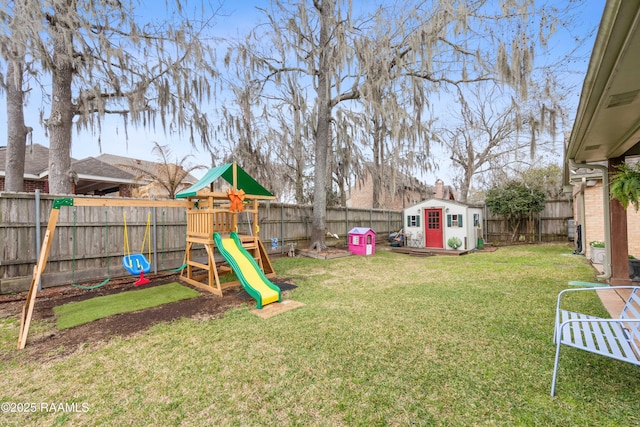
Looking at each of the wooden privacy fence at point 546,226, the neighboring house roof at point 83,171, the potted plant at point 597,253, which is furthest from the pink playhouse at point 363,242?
the neighboring house roof at point 83,171

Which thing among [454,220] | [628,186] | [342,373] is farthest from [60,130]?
[454,220]

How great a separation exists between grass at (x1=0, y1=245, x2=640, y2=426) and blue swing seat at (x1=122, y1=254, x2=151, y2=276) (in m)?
1.60

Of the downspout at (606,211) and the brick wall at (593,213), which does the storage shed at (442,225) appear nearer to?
the brick wall at (593,213)

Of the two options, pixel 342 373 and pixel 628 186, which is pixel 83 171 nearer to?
pixel 342 373

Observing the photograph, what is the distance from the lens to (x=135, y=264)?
5078 millimetres

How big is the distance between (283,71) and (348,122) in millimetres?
2674

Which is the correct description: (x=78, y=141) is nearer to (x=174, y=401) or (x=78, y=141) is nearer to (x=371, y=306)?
(x=174, y=401)

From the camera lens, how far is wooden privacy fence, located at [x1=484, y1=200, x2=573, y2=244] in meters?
11.3

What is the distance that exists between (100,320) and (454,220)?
416 inches

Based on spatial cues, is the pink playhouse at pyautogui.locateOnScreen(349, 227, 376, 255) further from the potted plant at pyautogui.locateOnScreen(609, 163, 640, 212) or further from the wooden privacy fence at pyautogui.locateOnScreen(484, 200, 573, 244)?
the wooden privacy fence at pyautogui.locateOnScreen(484, 200, 573, 244)

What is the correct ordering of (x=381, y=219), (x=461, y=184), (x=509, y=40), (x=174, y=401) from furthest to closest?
(x=461, y=184)
(x=381, y=219)
(x=509, y=40)
(x=174, y=401)

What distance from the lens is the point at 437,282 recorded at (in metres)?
5.22

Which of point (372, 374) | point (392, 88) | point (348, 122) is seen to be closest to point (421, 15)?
point (392, 88)

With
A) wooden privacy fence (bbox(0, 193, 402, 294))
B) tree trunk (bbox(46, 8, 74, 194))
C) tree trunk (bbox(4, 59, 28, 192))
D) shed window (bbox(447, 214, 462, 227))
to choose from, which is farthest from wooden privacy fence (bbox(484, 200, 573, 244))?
tree trunk (bbox(4, 59, 28, 192))
